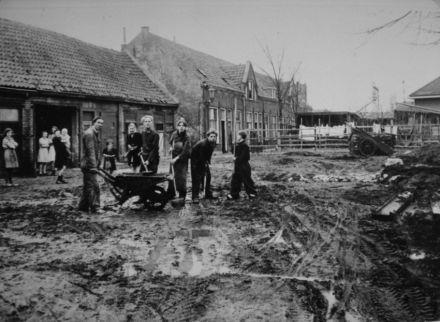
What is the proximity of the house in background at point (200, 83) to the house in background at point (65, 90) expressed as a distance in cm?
289

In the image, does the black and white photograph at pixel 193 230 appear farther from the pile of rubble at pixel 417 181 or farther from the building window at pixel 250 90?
the building window at pixel 250 90

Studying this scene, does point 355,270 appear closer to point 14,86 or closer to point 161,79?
point 14,86

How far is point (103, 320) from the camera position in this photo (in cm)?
343

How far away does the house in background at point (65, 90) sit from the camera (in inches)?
614

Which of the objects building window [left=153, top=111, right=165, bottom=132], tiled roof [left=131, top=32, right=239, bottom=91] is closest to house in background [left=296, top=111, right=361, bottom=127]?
tiled roof [left=131, top=32, right=239, bottom=91]

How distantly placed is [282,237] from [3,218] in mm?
5232

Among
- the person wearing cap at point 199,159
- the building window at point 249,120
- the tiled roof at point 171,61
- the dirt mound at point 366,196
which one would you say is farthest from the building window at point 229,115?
the person wearing cap at point 199,159

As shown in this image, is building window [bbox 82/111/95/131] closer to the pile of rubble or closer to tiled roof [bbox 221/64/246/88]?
the pile of rubble

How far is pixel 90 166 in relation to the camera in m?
7.76

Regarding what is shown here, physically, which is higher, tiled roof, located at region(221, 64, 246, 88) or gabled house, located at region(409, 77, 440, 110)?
tiled roof, located at region(221, 64, 246, 88)

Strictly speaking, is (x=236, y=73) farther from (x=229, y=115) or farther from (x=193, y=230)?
(x=193, y=230)

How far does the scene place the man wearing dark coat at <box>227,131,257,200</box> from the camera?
9617 millimetres

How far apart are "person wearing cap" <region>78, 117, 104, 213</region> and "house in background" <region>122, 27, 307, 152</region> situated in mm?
17876

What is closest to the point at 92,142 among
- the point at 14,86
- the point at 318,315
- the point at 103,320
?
the point at 103,320
